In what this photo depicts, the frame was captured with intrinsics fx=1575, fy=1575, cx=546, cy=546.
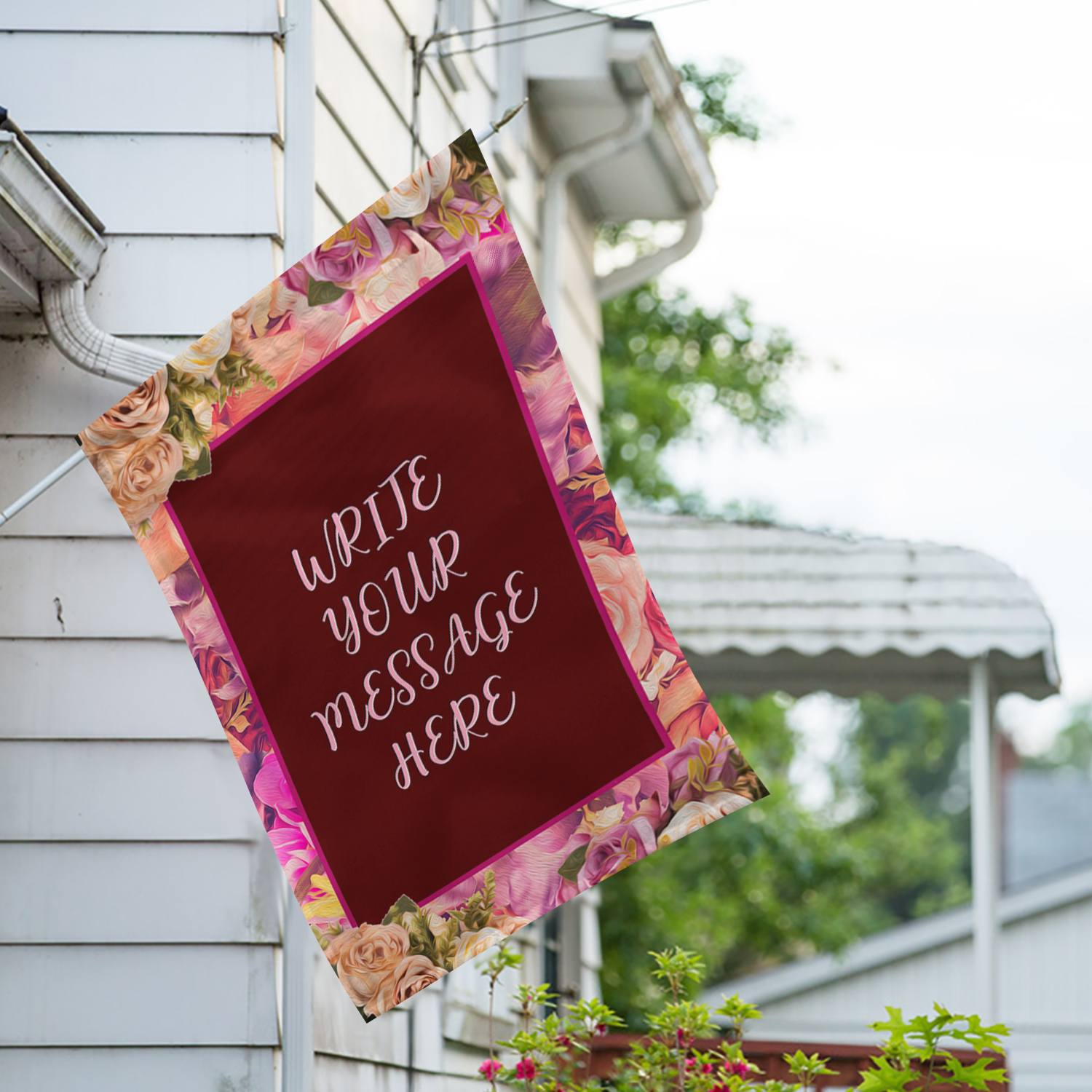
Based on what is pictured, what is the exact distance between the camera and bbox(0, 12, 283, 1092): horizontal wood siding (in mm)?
3334

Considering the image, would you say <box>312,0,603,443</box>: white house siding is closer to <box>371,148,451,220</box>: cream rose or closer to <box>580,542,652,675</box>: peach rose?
<box>371,148,451,220</box>: cream rose

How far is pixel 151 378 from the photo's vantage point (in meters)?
3.06

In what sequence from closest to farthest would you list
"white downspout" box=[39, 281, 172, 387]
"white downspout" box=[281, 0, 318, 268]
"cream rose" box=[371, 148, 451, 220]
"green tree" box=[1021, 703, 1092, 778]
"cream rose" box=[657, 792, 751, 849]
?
"cream rose" box=[657, 792, 751, 849], "cream rose" box=[371, 148, 451, 220], "white downspout" box=[39, 281, 172, 387], "white downspout" box=[281, 0, 318, 268], "green tree" box=[1021, 703, 1092, 778]

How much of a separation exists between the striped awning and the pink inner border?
147 inches

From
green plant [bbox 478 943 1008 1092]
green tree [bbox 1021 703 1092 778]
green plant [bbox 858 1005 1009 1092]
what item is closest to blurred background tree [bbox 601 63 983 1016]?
green plant [bbox 478 943 1008 1092]

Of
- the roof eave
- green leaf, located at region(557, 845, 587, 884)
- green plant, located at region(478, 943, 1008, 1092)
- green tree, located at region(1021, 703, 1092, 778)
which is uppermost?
green tree, located at region(1021, 703, 1092, 778)

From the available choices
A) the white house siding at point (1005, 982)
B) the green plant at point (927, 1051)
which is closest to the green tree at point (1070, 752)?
the white house siding at point (1005, 982)

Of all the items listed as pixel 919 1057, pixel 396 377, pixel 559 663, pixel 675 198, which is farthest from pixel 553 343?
pixel 675 198

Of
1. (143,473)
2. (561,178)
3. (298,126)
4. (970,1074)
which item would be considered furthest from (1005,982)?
(143,473)

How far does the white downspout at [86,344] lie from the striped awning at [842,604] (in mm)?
3433

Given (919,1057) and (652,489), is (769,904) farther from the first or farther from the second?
(919,1057)

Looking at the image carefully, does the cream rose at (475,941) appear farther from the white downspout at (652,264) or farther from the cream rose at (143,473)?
the white downspout at (652,264)

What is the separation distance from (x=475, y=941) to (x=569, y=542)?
746 millimetres

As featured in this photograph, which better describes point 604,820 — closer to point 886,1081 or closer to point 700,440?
point 886,1081
